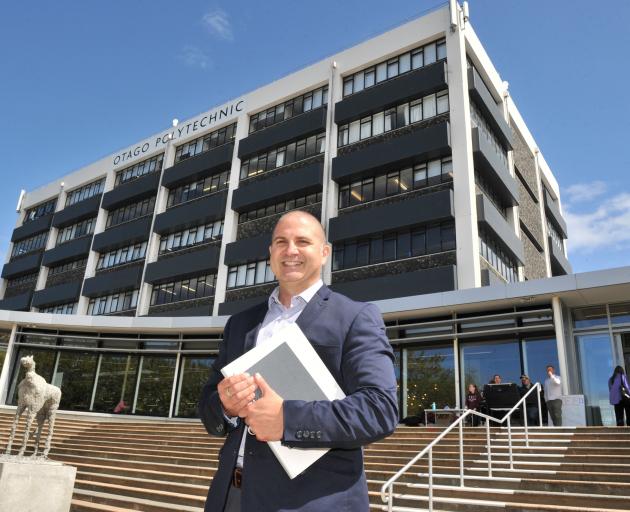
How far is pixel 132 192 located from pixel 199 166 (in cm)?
617

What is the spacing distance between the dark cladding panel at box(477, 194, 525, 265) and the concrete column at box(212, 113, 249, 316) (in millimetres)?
13494

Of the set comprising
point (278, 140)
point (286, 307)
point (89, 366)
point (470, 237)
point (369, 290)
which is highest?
point (278, 140)

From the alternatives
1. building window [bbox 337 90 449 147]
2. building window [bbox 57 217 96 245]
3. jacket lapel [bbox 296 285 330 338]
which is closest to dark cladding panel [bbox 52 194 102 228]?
building window [bbox 57 217 96 245]

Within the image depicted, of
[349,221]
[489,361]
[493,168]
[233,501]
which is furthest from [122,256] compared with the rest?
[233,501]

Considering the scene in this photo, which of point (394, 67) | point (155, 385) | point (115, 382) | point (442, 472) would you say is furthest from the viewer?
point (394, 67)

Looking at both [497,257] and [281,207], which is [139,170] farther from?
[497,257]

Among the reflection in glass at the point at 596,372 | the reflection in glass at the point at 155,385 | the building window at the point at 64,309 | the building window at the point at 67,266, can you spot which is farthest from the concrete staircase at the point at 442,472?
the building window at the point at 67,266

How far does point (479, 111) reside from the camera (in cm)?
2744

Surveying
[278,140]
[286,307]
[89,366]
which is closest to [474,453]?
[286,307]

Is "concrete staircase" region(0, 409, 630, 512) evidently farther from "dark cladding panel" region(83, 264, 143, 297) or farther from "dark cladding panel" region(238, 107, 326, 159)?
"dark cladding panel" region(83, 264, 143, 297)

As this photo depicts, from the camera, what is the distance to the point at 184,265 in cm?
3167

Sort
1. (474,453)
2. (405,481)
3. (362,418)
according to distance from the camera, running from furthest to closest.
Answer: (474,453)
(405,481)
(362,418)

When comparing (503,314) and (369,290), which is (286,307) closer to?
(503,314)

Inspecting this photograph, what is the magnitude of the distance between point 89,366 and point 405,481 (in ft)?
67.2
